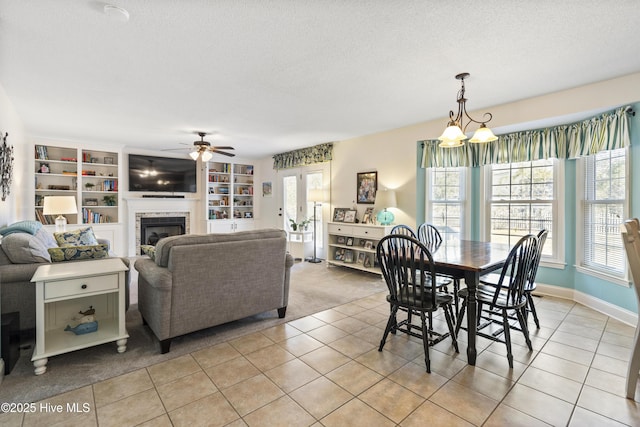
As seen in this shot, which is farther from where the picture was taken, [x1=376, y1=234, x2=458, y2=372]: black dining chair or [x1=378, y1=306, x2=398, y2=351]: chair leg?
[x1=378, y1=306, x2=398, y2=351]: chair leg

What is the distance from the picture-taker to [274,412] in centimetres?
176

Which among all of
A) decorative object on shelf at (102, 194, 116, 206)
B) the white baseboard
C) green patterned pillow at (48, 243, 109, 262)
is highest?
decorative object on shelf at (102, 194, 116, 206)

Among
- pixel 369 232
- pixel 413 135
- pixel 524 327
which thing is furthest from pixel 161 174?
pixel 524 327

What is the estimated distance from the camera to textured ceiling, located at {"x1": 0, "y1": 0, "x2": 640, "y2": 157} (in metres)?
1.93

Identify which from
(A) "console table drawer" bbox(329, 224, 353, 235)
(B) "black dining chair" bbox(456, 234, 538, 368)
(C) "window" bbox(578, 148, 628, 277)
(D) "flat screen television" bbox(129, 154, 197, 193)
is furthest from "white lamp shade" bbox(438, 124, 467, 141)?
(D) "flat screen television" bbox(129, 154, 197, 193)

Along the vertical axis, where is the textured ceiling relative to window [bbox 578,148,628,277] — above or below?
above

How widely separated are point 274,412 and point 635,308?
3.55 metres

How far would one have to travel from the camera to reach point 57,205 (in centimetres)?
478

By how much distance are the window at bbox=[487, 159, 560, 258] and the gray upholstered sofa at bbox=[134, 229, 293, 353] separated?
10.2 feet

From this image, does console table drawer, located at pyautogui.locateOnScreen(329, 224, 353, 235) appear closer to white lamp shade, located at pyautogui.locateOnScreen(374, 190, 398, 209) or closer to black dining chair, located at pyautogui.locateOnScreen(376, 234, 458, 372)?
white lamp shade, located at pyautogui.locateOnScreen(374, 190, 398, 209)

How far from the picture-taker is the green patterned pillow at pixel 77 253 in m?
2.76

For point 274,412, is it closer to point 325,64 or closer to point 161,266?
point 161,266

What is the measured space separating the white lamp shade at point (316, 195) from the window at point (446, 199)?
2.09m

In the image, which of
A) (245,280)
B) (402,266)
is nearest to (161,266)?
(245,280)
